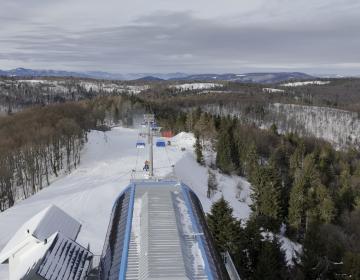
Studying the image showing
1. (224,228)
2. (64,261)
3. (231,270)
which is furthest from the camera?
(224,228)

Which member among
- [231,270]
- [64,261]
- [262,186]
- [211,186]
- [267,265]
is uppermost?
[64,261]

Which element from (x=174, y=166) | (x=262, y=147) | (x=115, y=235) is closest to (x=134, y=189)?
(x=115, y=235)

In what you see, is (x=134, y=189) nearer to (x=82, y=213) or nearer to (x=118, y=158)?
(x=82, y=213)

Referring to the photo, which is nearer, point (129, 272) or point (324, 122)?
point (129, 272)

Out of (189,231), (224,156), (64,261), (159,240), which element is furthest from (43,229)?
(224,156)

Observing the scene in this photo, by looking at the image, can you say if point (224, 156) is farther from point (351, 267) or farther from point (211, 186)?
point (351, 267)
